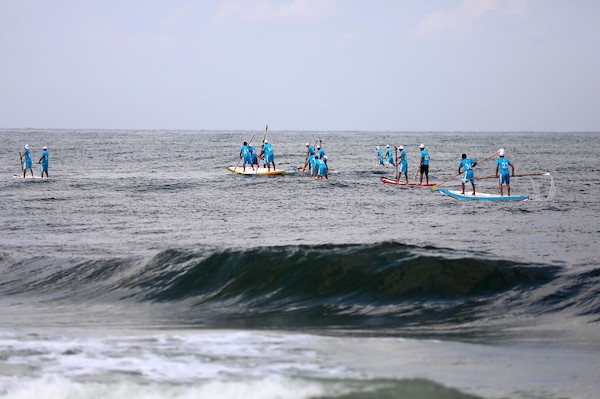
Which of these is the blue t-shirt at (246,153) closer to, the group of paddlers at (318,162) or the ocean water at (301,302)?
the group of paddlers at (318,162)

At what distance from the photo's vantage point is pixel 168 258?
602 inches

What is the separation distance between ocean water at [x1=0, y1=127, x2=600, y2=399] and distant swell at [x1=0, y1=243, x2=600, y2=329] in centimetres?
5

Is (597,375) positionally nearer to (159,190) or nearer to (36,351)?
(36,351)

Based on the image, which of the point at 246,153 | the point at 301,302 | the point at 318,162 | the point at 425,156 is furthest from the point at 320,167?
the point at 301,302

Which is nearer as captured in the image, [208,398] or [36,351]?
[208,398]

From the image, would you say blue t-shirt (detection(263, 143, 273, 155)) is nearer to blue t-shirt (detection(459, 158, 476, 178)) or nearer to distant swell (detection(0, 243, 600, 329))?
blue t-shirt (detection(459, 158, 476, 178))

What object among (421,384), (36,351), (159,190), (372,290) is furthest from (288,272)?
(159,190)

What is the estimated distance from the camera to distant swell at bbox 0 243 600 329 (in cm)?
1150

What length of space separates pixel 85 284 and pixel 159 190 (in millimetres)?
21585

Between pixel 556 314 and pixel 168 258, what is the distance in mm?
7444

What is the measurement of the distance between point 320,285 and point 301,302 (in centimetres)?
89

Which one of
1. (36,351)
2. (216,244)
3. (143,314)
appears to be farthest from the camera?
(216,244)

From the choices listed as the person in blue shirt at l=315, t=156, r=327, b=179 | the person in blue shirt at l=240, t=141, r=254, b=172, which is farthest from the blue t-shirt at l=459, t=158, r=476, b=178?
the person in blue shirt at l=240, t=141, r=254, b=172

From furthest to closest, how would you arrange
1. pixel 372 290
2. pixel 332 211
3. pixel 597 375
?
1. pixel 332 211
2. pixel 372 290
3. pixel 597 375
